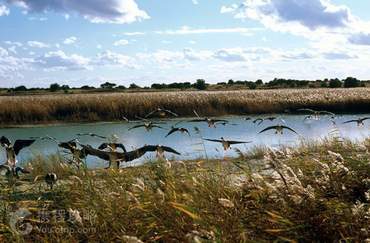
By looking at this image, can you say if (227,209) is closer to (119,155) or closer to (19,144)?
(119,155)

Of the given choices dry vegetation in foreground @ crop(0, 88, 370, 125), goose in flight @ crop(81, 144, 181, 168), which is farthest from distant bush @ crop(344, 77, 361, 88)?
goose in flight @ crop(81, 144, 181, 168)

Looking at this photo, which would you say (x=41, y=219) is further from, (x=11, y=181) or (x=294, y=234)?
(x=294, y=234)

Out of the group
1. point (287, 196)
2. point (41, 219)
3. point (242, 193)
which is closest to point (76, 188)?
point (41, 219)

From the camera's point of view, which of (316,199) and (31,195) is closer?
(316,199)

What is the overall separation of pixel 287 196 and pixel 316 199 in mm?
157

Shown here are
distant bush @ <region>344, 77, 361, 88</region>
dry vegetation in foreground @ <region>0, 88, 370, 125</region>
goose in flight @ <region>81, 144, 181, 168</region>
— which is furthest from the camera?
distant bush @ <region>344, 77, 361, 88</region>

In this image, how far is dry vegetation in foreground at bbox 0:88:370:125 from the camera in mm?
24703

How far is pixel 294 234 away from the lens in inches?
123

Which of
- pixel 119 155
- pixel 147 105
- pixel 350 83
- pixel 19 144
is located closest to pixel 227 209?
pixel 119 155

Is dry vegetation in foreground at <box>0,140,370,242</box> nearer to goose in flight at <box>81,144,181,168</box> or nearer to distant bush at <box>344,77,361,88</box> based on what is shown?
→ goose in flight at <box>81,144,181,168</box>

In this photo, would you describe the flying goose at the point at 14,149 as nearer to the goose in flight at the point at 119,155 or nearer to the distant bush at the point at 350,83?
the goose in flight at the point at 119,155

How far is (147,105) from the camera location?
87.2ft

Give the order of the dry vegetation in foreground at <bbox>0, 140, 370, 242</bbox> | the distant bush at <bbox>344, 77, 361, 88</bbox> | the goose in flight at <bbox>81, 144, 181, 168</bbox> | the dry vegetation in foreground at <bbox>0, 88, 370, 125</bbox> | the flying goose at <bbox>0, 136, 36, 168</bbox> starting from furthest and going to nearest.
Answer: the distant bush at <bbox>344, 77, 361, 88</bbox>
the dry vegetation in foreground at <bbox>0, 88, 370, 125</bbox>
the flying goose at <bbox>0, 136, 36, 168</bbox>
the goose in flight at <bbox>81, 144, 181, 168</bbox>
the dry vegetation in foreground at <bbox>0, 140, 370, 242</bbox>

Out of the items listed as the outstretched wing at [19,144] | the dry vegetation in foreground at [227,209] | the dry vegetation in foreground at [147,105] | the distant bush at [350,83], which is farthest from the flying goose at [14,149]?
the distant bush at [350,83]
